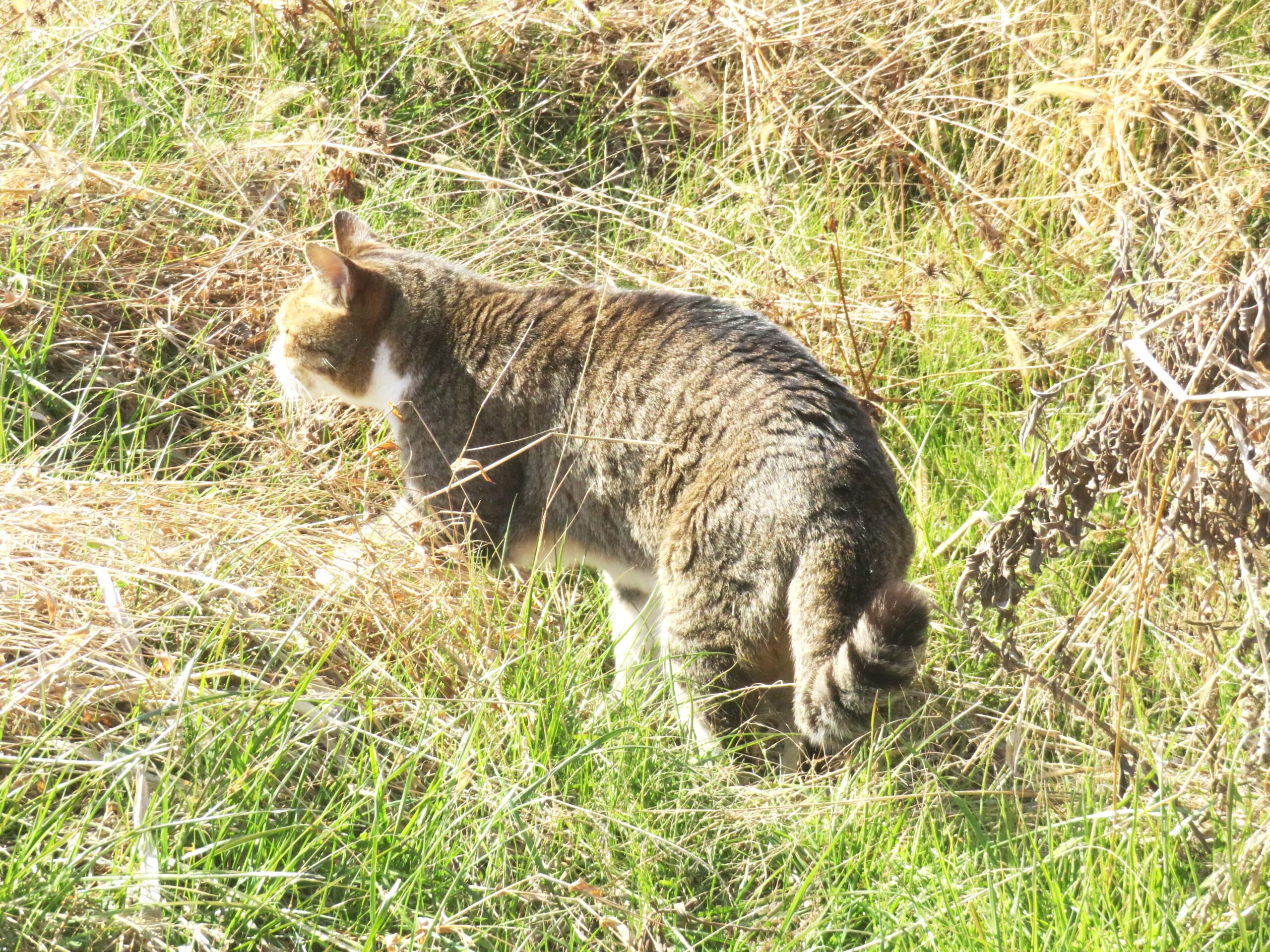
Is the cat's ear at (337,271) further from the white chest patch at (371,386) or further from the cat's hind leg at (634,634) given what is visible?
the cat's hind leg at (634,634)

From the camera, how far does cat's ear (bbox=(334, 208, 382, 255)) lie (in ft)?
12.4

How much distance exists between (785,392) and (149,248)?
2251 millimetres

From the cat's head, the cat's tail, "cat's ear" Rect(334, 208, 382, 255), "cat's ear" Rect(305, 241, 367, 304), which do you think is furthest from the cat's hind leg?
"cat's ear" Rect(334, 208, 382, 255)

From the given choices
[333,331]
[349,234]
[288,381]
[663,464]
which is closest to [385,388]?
[333,331]

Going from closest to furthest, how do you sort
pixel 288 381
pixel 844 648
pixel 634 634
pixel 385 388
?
1. pixel 844 648
2. pixel 634 634
3. pixel 385 388
4. pixel 288 381

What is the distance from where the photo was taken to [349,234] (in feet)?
12.5

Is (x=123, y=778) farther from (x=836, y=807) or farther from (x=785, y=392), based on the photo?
(x=785, y=392)

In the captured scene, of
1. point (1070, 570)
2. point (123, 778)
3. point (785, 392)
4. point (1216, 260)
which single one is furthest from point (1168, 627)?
point (123, 778)

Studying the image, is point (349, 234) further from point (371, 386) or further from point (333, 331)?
point (371, 386)

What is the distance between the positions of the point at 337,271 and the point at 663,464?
1.08 metres

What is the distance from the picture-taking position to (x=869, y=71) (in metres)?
A: 4.50

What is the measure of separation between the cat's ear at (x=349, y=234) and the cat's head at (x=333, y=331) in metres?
0.17

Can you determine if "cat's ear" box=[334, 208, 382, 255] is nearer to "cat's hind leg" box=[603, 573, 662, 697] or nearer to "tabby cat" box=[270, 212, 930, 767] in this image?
"tabby cat" box=[270, 212, 930, 767]

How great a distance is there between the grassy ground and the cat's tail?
0.51ft
